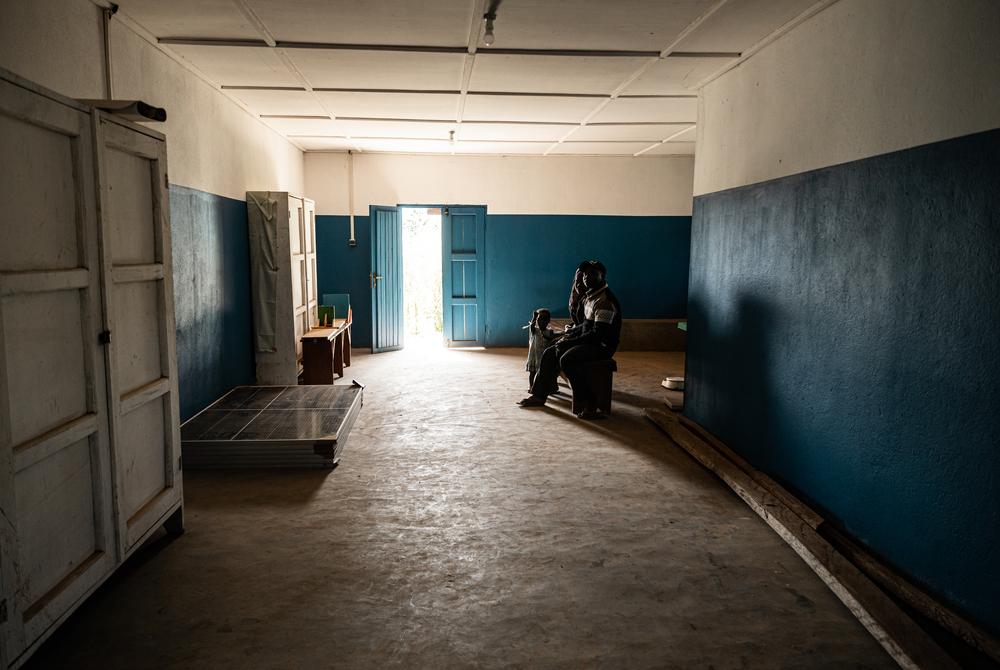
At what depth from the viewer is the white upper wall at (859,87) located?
261cm

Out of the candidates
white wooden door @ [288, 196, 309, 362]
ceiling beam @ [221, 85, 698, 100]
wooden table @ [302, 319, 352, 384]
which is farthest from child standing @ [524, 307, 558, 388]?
white wooden door @ [288, 196, 309, 362]

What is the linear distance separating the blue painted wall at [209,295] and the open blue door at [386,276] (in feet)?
9.98

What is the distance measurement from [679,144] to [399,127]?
3.92 m

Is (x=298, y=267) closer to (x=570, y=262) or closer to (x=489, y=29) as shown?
(x=489, y=29)

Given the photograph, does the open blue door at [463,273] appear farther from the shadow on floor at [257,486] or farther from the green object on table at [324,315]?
the shadow on floor at [257,486]

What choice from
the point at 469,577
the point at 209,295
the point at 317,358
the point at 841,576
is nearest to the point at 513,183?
the point at 317,358

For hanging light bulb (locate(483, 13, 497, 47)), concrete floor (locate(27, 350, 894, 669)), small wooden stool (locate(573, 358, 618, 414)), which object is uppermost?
hanging light bulb (locate(483, 13, 497, 47))

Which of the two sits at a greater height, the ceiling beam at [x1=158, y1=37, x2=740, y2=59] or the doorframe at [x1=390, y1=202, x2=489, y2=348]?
the ceiling beam at [x1=158, y1=37, x2=740, y2=59]

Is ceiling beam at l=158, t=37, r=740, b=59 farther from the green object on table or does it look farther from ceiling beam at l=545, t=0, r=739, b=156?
Result: the green object on table

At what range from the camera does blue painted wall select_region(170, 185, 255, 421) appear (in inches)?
196

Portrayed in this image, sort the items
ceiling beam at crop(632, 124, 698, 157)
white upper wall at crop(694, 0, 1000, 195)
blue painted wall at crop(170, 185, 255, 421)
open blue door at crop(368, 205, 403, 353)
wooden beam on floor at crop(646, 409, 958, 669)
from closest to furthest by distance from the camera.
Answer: wooden beam on floor at crop(646, 409, 958, 669) → white upper wall at crop(694, 0, 1000, 195) → blue painted wall at crop(170, 185, 255, 421) → ceiling beam at crop(632, 124, 698, 157) → open blue door at crop(368, 205, 403, 353)

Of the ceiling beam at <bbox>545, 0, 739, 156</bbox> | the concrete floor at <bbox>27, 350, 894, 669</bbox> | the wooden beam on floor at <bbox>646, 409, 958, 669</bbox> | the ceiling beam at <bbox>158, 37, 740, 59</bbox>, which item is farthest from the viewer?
the ceiling beam at <bbox>158, 37, 740, 59</bbox>

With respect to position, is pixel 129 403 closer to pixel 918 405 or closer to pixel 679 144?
pixel 918 405

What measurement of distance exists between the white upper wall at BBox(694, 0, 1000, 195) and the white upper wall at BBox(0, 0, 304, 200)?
416 centimetres
